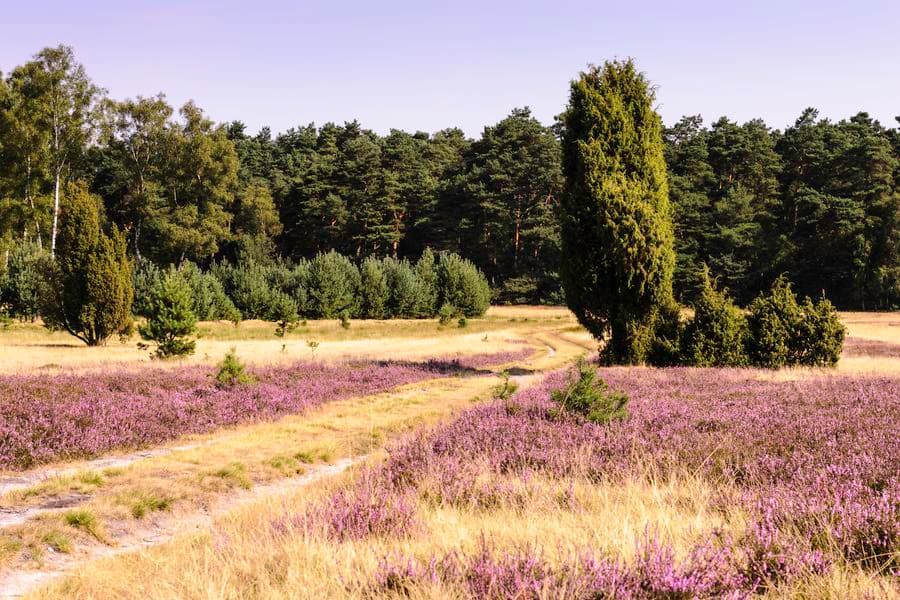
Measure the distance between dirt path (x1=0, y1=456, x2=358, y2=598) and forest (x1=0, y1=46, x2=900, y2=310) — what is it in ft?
174

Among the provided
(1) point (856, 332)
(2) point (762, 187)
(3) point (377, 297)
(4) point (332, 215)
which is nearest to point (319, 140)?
(4) point (332, 215)

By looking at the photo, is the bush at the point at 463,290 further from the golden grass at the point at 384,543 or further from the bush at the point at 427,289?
the golden grass at the point at 384,543

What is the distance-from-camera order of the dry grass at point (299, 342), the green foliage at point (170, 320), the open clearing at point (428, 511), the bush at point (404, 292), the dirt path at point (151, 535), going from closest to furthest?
the open clearing at point (428, 511)
the dirt path at point (151, 535)
the dry grass at point (299, 342)
the green foliage at point (170, 320)
the bush at point (404, 292)

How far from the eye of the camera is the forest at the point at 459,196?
57500 millimetres

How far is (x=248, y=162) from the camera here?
99.7m

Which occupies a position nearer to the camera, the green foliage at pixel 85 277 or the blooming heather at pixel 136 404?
the blooming heather at pixel 136 404

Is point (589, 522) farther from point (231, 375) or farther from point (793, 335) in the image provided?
point (793, 335)

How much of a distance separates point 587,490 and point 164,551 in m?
3.96

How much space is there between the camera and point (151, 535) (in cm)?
720

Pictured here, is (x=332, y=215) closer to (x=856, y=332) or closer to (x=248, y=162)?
(x=248, y=162)

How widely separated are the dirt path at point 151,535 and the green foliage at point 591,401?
3.95 metres

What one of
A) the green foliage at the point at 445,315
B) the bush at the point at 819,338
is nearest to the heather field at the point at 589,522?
the bush at the point at 819,338

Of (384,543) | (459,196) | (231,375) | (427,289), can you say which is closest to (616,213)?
(231,375)

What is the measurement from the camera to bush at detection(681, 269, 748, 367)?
20.7 meters
